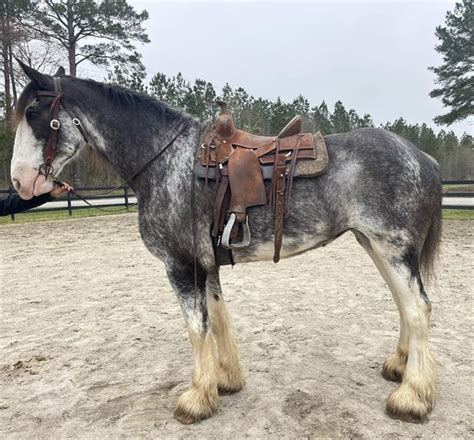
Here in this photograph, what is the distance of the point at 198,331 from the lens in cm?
257

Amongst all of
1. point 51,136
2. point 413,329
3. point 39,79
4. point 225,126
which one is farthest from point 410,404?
point 39,79

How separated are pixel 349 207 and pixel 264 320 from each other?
2.17 m

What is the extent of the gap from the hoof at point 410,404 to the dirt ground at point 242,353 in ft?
0.19

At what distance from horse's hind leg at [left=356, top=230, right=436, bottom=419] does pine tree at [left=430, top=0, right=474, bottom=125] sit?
21.5 metres

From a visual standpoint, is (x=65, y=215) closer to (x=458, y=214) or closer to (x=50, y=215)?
(x=50, y=215)

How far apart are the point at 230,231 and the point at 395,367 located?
1741mm

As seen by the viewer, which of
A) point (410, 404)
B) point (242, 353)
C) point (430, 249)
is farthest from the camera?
point (242, 353)

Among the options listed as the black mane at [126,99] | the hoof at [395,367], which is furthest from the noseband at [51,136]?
the hoof at [395,367]

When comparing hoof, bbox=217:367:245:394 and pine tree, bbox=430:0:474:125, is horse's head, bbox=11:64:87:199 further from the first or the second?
pine tree, bbox=430:0:474:125

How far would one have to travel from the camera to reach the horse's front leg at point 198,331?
2559 millimetres

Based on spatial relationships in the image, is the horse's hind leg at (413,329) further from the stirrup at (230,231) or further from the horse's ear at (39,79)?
the horse's ear at (39,79)

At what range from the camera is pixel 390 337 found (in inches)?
146

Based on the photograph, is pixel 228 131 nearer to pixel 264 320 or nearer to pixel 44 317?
pixel 264 320

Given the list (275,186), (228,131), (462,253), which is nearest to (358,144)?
(275,186)
